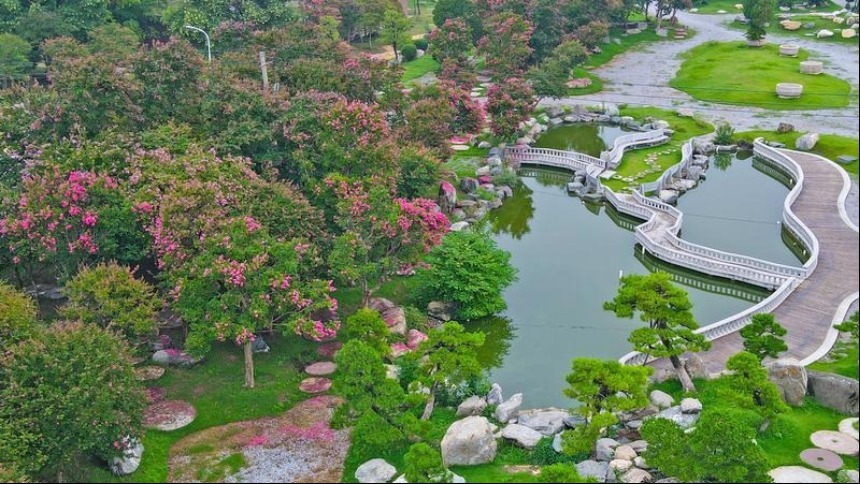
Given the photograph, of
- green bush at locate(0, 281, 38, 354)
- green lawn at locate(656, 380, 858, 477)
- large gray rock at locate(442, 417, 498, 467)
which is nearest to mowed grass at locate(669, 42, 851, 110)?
green lawn at locate(656, 380, 858, 477)

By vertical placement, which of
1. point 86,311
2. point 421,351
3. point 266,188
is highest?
point 266,188

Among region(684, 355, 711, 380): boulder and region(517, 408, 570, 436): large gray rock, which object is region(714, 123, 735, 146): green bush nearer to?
region(684, 355, 711, 380): boulder

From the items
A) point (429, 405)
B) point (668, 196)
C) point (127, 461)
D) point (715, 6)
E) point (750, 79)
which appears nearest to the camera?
point (127, 461)

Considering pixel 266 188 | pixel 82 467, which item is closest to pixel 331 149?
pixel 266 188

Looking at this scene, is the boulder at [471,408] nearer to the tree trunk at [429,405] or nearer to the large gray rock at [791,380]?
the tree trunk at [429,405]

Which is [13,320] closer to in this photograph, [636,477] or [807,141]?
[636,477]

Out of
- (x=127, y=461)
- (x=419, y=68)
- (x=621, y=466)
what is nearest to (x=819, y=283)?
(x=621, y=466)

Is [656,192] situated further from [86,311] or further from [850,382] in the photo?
[86,311]
